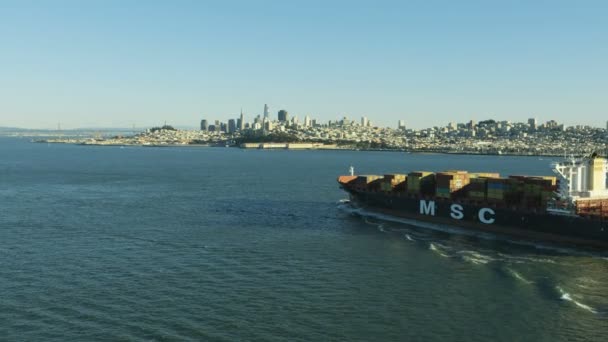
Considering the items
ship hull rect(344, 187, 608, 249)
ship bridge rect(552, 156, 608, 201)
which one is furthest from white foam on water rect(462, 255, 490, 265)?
ship bridge rect(552, 156, 608, 201)

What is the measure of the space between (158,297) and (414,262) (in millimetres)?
15677

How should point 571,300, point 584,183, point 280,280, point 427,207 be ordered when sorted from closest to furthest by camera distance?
1. point 571,300
2. point 280,280
3. point 584,183
4. point 427,207

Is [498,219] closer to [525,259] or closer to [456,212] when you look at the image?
[456,212]

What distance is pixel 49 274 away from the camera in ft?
99.4

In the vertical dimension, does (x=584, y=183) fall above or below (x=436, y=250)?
above

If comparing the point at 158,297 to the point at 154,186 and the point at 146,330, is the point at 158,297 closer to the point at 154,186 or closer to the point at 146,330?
the point at 146,330

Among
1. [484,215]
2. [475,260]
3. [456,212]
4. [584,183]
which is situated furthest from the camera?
[456,212]

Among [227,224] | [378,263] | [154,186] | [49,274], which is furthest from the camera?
[154,186]

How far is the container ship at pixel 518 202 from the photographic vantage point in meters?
39.8

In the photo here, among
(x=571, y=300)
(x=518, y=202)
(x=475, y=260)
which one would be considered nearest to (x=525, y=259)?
(x=475, y=260)

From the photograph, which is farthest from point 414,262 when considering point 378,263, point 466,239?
point 466,239

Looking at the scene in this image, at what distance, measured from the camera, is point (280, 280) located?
98.5ft

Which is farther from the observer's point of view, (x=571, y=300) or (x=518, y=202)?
(x=518, y=202)

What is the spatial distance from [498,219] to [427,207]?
671 cm
